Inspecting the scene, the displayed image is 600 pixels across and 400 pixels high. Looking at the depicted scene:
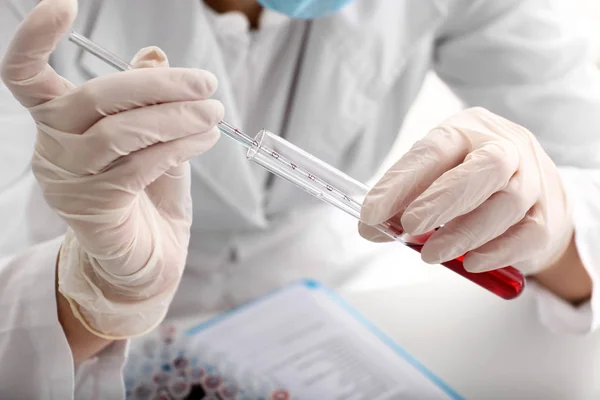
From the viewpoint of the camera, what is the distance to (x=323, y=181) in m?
0.70

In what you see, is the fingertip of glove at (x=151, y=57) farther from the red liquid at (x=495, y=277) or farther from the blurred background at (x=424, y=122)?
the blurred background at (x=424, y=122)

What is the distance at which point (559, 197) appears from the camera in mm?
830

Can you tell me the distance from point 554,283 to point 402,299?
0.25m

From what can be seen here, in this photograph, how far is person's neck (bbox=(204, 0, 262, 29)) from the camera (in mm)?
1001

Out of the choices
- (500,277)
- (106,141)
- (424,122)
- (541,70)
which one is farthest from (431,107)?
(106,141)

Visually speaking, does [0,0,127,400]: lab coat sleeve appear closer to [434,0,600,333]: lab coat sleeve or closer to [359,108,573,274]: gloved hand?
[359,108,573,274]: gloved hand

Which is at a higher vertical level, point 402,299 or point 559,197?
point 559,197

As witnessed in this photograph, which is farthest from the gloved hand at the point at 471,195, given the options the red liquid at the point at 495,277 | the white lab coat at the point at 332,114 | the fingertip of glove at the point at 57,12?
the fingertip of glove at the point at 57,12

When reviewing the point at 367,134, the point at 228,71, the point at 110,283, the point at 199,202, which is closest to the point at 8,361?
the point at 110,283

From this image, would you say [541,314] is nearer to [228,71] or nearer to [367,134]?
[367,134]

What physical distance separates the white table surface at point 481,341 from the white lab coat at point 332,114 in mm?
50

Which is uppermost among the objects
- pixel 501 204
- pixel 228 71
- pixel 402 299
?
pixel 501 204

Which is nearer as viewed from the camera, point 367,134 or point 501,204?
point 501,204

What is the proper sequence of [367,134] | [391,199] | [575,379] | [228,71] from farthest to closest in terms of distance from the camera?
[367,134]
[228,71]
[575,379]
[391,199]
